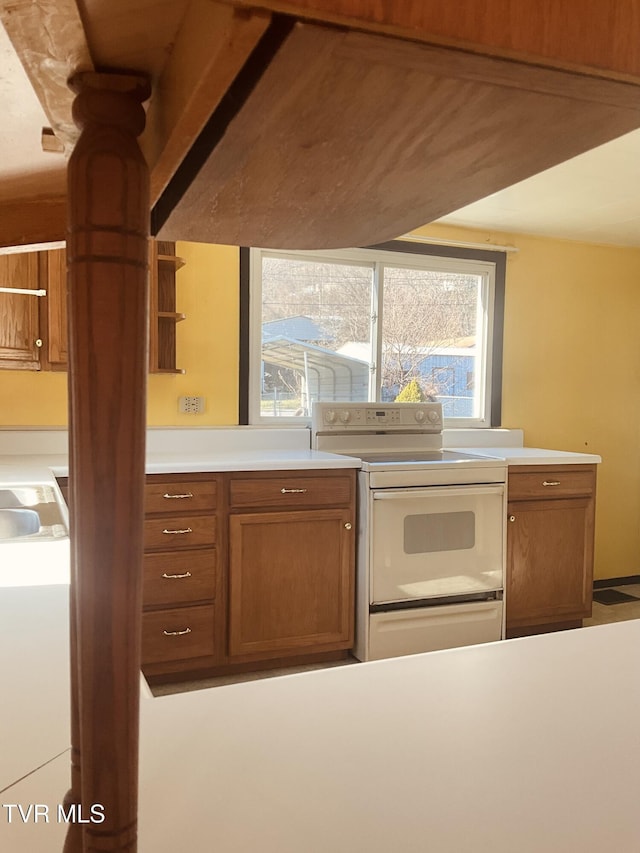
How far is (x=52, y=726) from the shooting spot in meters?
0.54

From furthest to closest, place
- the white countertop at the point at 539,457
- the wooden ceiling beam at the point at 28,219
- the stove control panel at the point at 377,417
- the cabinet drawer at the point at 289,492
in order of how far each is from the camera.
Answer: the stove control panel at the point at 377,417
the white countertop at the point at 539,457
the cabinet drawer at the point at 289,492
the wooden ceiling beam at the point at 28,219

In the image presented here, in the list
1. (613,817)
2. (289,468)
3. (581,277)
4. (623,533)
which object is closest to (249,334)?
(289,468)

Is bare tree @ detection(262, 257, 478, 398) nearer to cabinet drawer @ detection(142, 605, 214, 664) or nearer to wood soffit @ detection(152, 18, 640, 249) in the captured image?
cabinet drawer @ detection(142, 605, 214, 664)

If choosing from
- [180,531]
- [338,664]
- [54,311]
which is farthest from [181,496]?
[338,664]

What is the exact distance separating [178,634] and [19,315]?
1490 mm

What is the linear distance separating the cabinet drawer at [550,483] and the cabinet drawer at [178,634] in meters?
1.62

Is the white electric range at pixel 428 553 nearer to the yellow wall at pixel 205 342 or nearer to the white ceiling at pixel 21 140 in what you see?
the yellow wall at pixel 205 342

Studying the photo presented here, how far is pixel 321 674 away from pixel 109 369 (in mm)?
445

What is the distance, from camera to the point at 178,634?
275 cm

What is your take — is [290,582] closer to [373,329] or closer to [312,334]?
[312,334]

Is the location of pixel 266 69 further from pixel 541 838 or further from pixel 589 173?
pixel 589 173

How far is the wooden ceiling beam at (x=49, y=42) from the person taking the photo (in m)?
0.27

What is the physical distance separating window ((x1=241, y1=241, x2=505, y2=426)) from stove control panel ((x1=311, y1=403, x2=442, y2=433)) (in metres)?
0.20

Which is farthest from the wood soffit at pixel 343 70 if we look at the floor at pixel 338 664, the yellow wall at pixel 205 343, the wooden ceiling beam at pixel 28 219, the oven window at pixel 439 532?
the yellow wall at pixel 205 343
